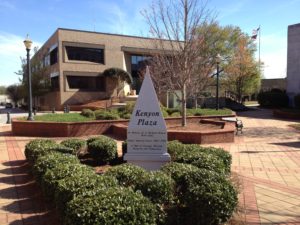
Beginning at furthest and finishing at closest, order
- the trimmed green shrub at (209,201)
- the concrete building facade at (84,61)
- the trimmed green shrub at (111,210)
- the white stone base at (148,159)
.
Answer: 1. the concrete building facade at (84,61)
2. the white stone base at (148,159)
3. the trimmed green shrub at (209,201)
4. the trimmed green shrub at (111,210)

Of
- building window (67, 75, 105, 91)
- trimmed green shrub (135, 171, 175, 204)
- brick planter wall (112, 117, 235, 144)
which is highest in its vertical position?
building window (67, 75, 105, 91)

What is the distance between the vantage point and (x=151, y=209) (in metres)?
3.78

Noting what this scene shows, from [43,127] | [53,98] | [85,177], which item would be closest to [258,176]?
[85,177]

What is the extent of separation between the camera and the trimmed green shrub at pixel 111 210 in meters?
3.42

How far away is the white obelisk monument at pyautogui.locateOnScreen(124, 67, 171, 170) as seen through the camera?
6.94 metres

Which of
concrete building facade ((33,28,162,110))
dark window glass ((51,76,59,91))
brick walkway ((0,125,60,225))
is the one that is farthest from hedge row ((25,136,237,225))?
dark window glass ((51,76,59,91))

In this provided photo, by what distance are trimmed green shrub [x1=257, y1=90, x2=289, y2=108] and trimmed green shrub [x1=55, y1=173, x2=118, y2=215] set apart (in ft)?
101

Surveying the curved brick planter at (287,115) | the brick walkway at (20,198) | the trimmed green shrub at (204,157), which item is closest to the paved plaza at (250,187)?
the brick walkway at (20,198)

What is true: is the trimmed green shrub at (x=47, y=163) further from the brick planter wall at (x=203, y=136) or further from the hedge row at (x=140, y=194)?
the brick planter wall at (x=203, y=136)

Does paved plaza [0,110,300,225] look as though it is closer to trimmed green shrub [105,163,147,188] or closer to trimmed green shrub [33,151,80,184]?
trimmed green shrub [33,151,80,184]

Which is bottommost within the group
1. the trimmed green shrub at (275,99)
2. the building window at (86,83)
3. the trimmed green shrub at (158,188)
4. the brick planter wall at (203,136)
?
the brick planter wall at (203,136)

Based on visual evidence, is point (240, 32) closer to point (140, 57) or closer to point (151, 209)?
point (140, 57)

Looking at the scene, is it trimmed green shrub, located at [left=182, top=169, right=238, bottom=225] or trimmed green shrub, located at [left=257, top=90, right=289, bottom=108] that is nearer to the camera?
trimmed green shrub, located at [left=182, top=169, right=238, bottom=225]

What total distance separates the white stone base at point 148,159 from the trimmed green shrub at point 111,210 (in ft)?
9.91
